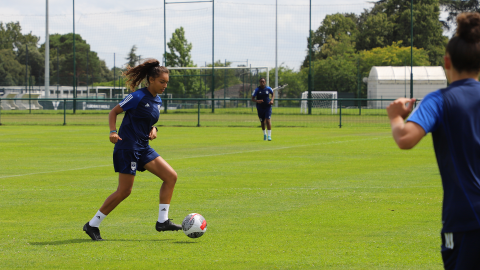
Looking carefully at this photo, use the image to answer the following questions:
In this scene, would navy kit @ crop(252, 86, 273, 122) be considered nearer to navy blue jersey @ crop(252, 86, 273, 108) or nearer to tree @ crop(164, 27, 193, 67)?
navy blue jersey @ crop(252, 86, 273, 108)

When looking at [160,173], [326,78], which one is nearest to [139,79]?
[160,173]

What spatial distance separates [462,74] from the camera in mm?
2980

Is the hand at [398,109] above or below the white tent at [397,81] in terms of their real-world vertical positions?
below

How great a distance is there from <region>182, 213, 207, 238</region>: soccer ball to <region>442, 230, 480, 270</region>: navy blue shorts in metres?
3.56

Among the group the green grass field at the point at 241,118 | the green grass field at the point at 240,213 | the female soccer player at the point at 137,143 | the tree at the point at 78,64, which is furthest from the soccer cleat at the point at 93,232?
the tree at the point at 78,64

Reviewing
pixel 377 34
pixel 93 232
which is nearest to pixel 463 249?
pixel 93 232

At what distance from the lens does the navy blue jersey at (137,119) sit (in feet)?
20.6

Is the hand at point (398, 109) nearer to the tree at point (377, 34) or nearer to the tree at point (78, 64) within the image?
the tree at point (78, 64)

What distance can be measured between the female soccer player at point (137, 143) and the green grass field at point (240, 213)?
28cm

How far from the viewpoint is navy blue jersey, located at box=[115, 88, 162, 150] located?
6.29m

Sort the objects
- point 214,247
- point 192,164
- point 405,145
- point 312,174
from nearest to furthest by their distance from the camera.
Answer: point 405,145 → point 214,247 → point 312,174 → point 192,164

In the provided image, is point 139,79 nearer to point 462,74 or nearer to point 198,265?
point 198,265

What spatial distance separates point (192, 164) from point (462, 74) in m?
10.6

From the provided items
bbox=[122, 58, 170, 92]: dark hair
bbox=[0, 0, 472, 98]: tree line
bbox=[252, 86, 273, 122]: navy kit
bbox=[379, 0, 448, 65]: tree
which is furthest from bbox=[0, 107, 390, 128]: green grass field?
bbox=[379, 0, 448, 65]: tree
